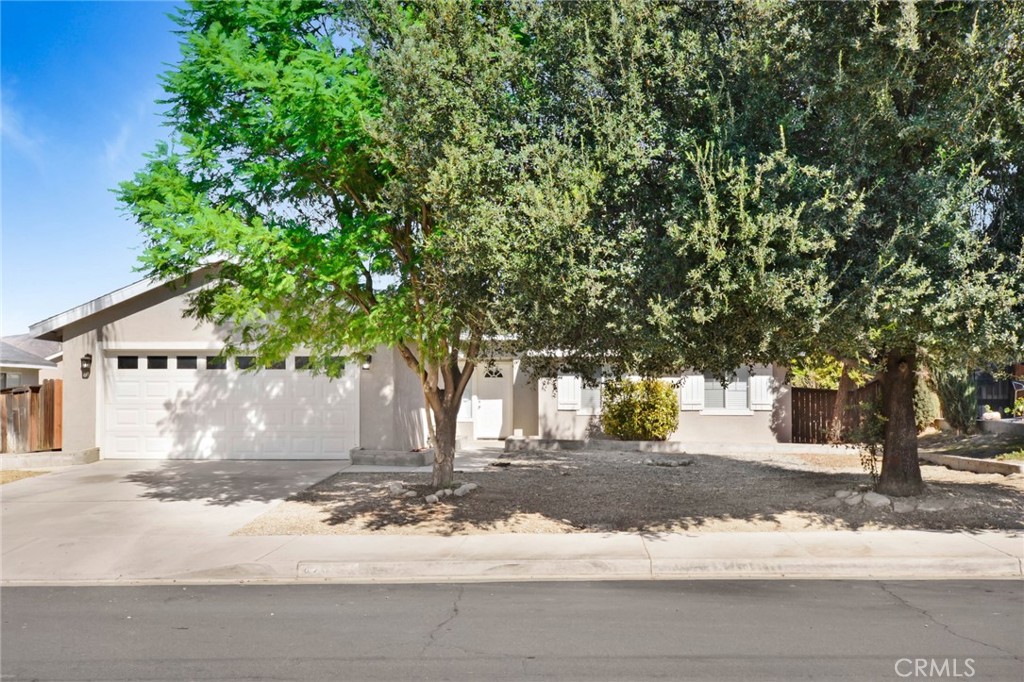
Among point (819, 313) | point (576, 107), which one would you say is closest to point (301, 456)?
point (576, 107)

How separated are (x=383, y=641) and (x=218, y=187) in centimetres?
716

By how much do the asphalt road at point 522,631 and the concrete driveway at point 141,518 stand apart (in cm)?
70

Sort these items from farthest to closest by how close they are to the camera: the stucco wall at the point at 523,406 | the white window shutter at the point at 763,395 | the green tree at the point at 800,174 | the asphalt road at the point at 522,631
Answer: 1. the stucco wall at the point at 523,406
2. the white window shutter at the point at 763,395
3. the green tree at the point at 800,174
4. the asphalt road at the point at 522,631

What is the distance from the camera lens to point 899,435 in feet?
36.7

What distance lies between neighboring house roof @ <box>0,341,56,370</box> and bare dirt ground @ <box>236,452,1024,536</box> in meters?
16.0

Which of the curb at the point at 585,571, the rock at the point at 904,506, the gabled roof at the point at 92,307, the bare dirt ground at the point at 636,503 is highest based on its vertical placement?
the gabled roof at the point at 92,307

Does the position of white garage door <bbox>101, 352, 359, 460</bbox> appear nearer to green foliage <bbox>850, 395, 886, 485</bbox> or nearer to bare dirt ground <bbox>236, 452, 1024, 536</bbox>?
bare dirt ground <bbox>236, 452, 1024, 536</bbox>

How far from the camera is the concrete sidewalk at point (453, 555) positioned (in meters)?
8.13

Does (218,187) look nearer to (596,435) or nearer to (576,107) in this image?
(576,107)

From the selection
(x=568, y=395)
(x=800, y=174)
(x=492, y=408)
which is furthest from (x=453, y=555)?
(x=492, y=408)

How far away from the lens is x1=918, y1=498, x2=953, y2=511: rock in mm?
10648

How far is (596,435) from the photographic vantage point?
20875 mm

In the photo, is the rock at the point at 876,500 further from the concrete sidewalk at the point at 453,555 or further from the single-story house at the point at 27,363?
the single-story house at the point at 27,363

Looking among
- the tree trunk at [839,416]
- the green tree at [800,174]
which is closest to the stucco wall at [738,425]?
the tree trunk at [839,416]
